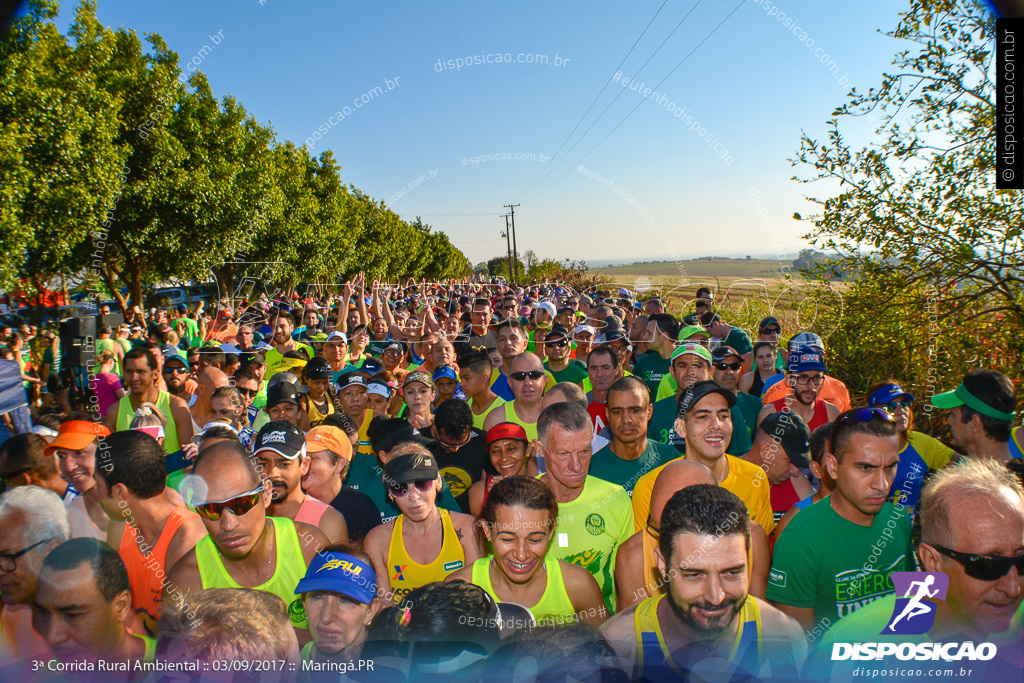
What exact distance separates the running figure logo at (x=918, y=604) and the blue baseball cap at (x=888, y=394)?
6.36ft

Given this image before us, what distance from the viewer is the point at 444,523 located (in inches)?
125

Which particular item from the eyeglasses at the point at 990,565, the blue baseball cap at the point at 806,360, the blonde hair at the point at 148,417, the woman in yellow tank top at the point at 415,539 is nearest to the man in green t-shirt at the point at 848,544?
the eyeglasses at the point at 990,565

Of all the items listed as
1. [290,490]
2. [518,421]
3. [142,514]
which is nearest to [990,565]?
[290,490]

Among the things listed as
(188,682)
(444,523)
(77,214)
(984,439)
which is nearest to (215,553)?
(188,682)

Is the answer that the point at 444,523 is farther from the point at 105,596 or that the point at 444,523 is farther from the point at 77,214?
the point at 77,214

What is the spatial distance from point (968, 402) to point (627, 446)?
7.33 ft

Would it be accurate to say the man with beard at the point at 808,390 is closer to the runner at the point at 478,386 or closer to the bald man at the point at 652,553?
the bald man at the point at 652,553

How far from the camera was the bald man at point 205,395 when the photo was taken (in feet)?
16.4

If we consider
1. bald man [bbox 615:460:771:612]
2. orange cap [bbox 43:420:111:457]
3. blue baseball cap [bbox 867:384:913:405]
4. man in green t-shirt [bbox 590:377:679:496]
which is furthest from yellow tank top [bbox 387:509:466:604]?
blue baseball cap [bbox 867:384:913:405]

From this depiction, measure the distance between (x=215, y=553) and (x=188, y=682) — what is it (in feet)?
2.65

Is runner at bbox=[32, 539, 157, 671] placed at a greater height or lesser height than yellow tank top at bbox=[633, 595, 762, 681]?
greater

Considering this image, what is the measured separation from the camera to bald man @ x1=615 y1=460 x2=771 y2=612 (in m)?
2.77

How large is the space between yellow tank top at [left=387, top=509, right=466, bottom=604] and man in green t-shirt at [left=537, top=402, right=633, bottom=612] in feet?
1.84

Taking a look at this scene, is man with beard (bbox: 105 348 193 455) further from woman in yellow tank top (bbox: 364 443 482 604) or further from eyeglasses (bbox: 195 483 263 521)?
woman in yellow tank top (bbox: 364 443 482 604)
